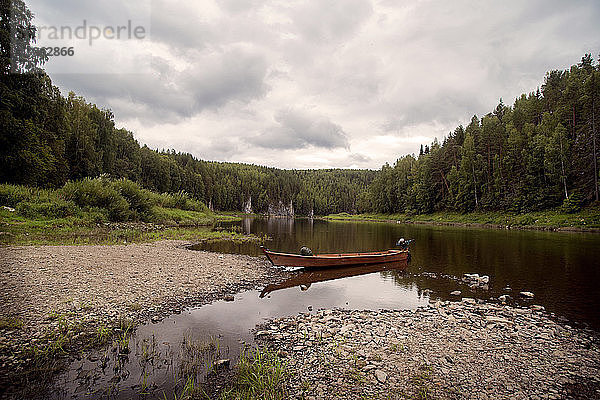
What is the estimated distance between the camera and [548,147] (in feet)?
184

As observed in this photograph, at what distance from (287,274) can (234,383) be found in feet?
40.8

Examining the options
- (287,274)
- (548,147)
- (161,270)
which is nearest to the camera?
(161,270)

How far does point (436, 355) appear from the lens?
8.42 m

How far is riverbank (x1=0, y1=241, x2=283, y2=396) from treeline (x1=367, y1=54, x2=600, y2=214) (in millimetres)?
60095

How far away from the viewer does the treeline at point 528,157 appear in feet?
173

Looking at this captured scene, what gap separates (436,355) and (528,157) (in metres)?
69.6

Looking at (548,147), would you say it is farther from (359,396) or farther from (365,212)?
(365,212)

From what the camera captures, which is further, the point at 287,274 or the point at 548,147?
the point at 548,147

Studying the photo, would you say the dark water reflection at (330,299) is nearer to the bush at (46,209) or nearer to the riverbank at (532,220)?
the bush at (46,209)

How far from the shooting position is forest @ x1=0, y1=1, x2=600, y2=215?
33.3 metres

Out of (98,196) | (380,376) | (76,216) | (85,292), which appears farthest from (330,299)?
(98,196)

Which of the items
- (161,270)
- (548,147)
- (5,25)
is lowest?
(161,270)

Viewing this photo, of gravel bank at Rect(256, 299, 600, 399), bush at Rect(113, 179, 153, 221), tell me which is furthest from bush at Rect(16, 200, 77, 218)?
gravel bank at Rect(256, 299, 600, 399)

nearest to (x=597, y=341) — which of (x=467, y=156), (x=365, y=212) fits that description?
(x=467, y=156)
